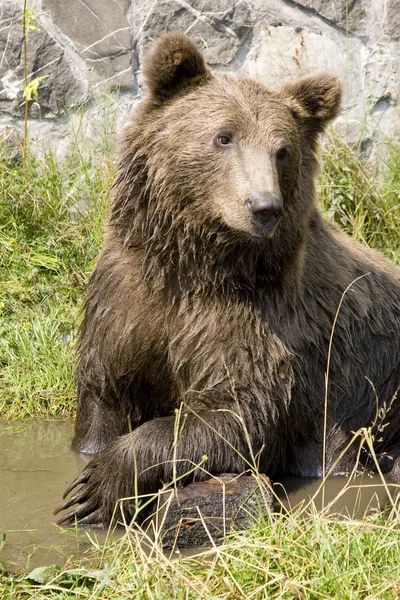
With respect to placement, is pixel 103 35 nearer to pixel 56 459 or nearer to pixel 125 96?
pixel 125 96

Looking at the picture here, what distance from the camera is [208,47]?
796 cm

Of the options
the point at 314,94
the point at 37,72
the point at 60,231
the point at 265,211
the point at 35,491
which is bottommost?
the point at 35,491

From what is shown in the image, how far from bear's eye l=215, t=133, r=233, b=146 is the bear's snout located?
44 centimetres

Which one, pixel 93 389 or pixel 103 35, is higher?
pixel 103 35

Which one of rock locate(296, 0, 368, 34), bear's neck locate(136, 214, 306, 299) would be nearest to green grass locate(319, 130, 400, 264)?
rock locate(296, 0, 368, 34)

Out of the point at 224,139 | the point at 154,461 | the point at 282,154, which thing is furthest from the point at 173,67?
the point at 154,461

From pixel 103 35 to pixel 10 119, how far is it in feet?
3.49

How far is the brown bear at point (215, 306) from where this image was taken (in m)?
4.45

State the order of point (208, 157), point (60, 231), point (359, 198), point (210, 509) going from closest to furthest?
1. point (210, 509)
2. point (208, 157)
3. point (60, 231)
4. point (359, 198)

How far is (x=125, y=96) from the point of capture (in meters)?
8.00

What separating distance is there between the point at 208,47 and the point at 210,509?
4.92 metres

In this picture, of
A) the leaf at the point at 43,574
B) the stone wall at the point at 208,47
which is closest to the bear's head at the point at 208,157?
the leaf at the point at 43,574

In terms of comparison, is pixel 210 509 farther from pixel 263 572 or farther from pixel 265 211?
pixel 265 211

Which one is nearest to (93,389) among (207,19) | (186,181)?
(186,181)
